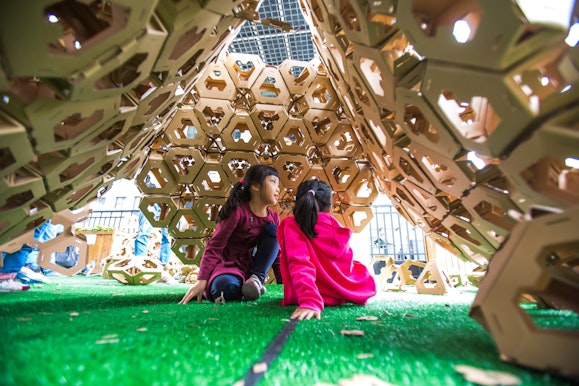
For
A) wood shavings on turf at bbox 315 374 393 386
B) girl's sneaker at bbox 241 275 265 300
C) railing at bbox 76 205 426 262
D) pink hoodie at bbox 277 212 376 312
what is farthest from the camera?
railing at bbox 76 205 426 262

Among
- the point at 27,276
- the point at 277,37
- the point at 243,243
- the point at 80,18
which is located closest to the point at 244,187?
the point at 243,243

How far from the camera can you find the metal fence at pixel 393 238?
6.29 meters

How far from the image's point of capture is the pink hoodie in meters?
1.15

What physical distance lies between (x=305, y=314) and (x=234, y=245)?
83 centimetres

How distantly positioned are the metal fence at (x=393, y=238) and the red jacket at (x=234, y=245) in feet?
16.7

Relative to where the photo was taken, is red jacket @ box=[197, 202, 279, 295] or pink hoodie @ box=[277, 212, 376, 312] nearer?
pink hoodie @ box=[277, 212, 376, 312]

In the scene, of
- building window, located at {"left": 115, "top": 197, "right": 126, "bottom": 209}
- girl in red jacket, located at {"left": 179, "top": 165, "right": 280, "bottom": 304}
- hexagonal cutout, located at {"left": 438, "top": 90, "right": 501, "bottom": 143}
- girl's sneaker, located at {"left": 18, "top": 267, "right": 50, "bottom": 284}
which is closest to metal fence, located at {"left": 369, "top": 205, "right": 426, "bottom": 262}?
girl in red jacket, located at {"left": 179, "top": 165, "right": 280, "bottom": 304}

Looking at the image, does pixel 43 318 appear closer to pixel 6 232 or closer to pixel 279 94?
pixel 6 232

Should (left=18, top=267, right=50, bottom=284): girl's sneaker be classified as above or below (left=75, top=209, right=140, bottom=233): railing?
below

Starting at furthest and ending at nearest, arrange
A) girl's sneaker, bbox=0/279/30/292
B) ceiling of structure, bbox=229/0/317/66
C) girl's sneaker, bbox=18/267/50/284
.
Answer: ceiling of structure, bbox=229/0/317/66 < girl's sneaker, bbox=18/267/50/284 < girl's sneaker, bbox=0/279/30/292

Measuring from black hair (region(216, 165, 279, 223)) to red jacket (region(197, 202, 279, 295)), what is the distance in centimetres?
3

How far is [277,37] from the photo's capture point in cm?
423

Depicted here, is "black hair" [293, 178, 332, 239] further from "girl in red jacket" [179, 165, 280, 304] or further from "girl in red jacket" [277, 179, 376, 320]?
"girl in red jacket" [179, 165, 280, 304]

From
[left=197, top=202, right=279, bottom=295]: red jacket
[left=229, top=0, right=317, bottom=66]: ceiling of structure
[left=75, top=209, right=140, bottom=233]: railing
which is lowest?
[left=197, top=202, right=279, bottom=295]: red jacket
